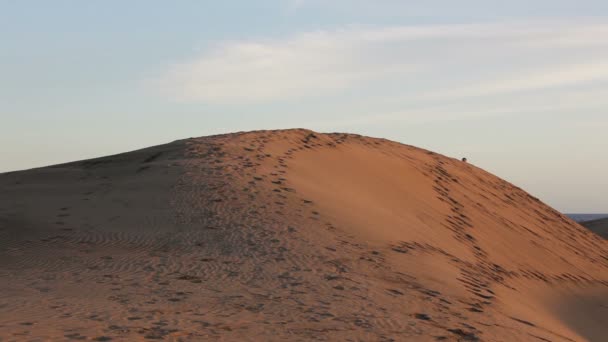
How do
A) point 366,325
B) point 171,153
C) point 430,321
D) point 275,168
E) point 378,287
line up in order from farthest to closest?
point 171,153 < point 275,168 < point 378,287 < point 430,321 < point 366,325

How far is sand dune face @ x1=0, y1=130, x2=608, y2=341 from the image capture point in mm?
7426

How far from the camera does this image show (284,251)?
404 inches

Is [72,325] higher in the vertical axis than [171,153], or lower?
lower

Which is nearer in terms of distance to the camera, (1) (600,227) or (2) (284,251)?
(2) (284,251)

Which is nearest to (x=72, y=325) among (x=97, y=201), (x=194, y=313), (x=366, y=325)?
(x=194, y=313)

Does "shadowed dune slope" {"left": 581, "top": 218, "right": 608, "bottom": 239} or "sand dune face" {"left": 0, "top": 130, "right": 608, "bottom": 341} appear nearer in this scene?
"sand dune face" {"left": 0, "top": 130, "right": 608, "bottom": 341}

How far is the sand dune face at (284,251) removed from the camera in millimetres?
7426

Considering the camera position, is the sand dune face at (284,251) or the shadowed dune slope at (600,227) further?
the shadowed dune slope at (600,227)

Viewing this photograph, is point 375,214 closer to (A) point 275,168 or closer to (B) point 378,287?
(A) point 275,168

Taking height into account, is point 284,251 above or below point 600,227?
above

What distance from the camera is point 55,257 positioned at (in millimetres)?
10133

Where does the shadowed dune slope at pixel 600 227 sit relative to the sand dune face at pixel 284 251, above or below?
below

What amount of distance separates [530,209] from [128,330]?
14.2m

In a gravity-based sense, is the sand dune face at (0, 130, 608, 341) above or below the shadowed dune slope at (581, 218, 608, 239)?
above
